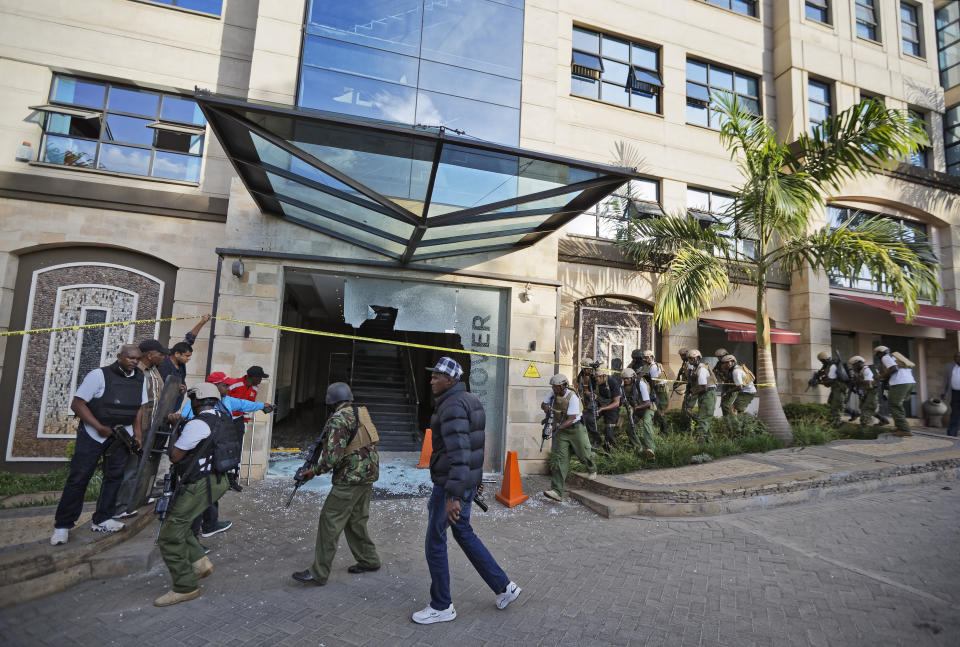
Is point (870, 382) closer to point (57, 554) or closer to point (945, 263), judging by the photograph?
point (945, 263)

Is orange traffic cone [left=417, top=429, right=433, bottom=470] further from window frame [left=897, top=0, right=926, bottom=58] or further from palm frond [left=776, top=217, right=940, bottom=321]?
window frame [left=897, top=0, right=926, bottom=58]

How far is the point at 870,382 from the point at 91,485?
13.6 metres

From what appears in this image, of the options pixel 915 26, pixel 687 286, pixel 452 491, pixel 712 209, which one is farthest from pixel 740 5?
pixel 452 491

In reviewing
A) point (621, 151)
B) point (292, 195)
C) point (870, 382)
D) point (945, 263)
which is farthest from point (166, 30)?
point (945, 263)

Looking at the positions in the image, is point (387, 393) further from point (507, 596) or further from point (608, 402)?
point (507, 596)

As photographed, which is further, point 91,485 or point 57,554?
point 91,485

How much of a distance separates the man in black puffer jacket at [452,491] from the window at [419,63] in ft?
20.4

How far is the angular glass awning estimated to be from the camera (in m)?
4.67

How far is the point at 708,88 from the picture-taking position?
12.3 m

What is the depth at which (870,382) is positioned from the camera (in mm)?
9555

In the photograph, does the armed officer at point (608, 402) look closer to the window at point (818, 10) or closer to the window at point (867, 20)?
the window at point (818, 10)

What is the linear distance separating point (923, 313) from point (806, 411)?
4429 mm

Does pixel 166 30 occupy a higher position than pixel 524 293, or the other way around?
pixel 166 30

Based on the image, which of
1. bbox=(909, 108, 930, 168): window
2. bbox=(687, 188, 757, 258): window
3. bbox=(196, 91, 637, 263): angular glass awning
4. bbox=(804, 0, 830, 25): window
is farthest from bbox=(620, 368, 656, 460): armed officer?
bbox=(909, 108, 930, 168): window
